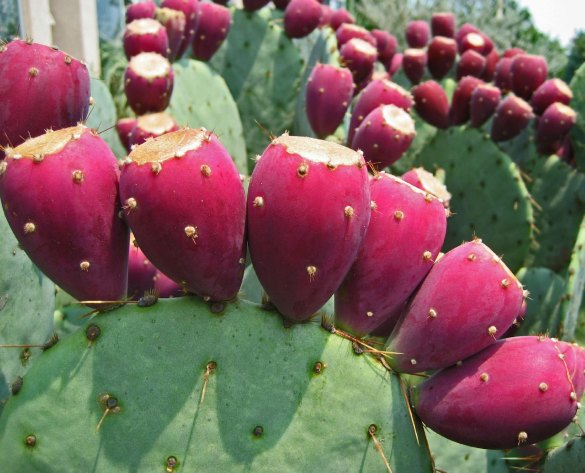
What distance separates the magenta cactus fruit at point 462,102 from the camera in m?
3.35

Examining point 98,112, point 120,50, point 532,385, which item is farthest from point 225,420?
point 120,50

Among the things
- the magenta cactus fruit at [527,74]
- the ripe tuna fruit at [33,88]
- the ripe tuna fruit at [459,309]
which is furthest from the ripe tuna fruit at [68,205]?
the magenta cactus fruit at [527,74]

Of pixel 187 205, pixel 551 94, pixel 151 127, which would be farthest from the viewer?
pixel 551 94

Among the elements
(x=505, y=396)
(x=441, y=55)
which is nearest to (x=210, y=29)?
(x=441, y=55)

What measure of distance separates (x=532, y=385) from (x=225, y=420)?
0.46 meters

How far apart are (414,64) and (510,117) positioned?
92cm

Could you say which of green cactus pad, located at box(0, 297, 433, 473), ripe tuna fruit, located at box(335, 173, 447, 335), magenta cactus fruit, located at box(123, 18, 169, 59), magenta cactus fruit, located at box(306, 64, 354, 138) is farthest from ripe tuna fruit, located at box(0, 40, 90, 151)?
magenta cactus fruit, located at box(123, 18, 169, 59)

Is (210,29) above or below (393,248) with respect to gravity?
below

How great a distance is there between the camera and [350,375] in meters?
1.07

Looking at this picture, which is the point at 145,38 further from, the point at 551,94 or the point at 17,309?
the point at 551,94

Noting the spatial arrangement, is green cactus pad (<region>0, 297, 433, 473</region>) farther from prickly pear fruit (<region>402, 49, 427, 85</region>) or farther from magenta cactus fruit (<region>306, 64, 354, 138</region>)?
prickly pear fruit (<region>402, 49, 427, 85</region>)

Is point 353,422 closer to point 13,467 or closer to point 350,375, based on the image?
point 350,375

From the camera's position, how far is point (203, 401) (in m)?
1.04

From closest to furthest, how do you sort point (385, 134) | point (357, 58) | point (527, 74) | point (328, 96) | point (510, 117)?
point (385, 134) → point (328, 96) → point (357, 58) → point (510, 117) → point (527, 74)
